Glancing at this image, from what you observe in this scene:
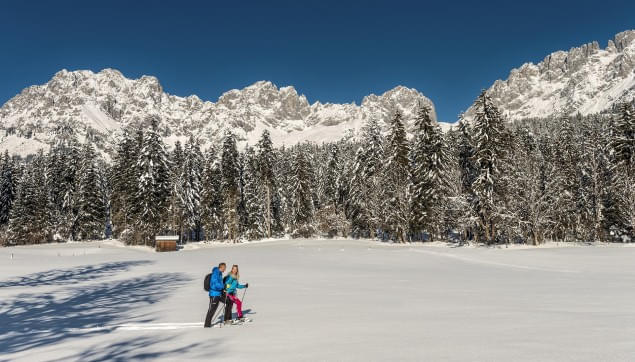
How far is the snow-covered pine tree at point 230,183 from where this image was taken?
62219 mm

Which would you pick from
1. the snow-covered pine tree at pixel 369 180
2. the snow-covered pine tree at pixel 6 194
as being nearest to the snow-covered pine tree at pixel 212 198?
the snow-covered pine tree at pixel 369 180

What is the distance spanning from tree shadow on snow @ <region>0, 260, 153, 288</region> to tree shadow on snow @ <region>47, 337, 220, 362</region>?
1371 cm

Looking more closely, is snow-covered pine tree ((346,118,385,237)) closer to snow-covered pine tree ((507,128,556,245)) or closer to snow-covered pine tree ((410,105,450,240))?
snow-covered pine tree ((410,105,450,240))

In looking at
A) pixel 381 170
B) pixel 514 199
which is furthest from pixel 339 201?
pixel 514 199

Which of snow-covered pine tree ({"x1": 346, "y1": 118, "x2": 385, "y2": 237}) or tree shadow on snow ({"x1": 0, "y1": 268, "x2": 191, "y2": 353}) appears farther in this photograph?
snow-covered pine tree ({"x1": 346, "y1": 118, "x2": 385, "y2": 237})

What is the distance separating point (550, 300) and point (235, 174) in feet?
178

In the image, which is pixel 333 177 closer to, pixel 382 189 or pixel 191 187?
pixel 382 189

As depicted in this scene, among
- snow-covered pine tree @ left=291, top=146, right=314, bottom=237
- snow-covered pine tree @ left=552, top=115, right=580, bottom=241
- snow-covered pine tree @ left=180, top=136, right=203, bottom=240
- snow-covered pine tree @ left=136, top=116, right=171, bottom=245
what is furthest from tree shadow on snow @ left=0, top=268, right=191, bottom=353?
snow-covered pine tree @ left=291, top=146, right=314, bottom=237

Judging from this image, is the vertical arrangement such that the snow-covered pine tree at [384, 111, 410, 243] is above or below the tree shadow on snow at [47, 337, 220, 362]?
above

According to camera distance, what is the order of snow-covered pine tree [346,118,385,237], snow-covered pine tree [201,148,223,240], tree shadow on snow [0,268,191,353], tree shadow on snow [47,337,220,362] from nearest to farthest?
tree shadow on snow [47,337,220,362], tree shadow on snow [0,268,191,353], snow-covered pine tree [346,118,385,237], snow-covered pine tree [201,148,223,240]

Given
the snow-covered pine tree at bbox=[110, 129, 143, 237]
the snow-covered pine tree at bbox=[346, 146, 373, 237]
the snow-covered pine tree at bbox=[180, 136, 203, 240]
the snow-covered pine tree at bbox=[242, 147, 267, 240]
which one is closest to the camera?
the snow-covered pine tree at bbox=[110, 129, 143, 237]

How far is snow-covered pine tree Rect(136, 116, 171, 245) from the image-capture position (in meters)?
52.6

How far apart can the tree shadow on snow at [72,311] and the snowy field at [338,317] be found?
42 mm

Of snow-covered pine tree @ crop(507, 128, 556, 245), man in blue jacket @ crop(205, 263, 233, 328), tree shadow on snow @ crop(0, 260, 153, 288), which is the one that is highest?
snow-covered pine tree @ crop(507, 128, 556, 245)
